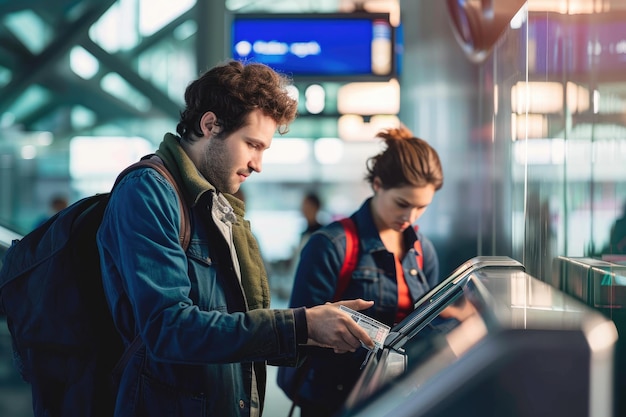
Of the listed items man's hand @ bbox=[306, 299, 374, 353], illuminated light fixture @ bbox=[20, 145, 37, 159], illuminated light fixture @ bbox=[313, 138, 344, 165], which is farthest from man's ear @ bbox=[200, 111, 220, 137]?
illuminated light fixture @ bbox=[313, 138, 344, 165]

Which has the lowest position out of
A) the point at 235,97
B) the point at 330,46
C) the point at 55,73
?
the point at 235,97

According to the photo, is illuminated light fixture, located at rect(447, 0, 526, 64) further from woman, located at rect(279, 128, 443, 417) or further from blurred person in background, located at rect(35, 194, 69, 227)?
blurred person in background, located at rect(35, 194, 69, 227)

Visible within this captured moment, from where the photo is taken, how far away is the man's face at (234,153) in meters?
1.77

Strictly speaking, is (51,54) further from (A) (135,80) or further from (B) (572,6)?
(B) (572,6)

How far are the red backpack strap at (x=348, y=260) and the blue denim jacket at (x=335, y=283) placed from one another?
0.01 meters

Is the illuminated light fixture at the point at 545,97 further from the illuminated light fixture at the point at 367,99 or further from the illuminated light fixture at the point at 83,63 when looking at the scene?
the illuminated light fixture at the point at 83,63

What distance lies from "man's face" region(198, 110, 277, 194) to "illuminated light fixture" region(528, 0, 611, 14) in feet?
2.20

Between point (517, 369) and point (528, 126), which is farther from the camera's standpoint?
point (528, 126)

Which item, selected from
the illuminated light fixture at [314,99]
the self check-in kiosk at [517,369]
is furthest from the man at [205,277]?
the illuminated light fixture at [314,99]

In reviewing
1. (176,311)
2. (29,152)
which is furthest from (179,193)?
(29,152)

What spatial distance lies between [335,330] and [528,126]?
1.01 m

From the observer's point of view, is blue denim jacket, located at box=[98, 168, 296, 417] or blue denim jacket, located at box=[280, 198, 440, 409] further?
blue denim jacket, located at box=[280, 198, 440, 409]

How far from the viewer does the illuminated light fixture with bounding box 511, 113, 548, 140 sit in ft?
6.86

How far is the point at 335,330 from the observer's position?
1.56m
